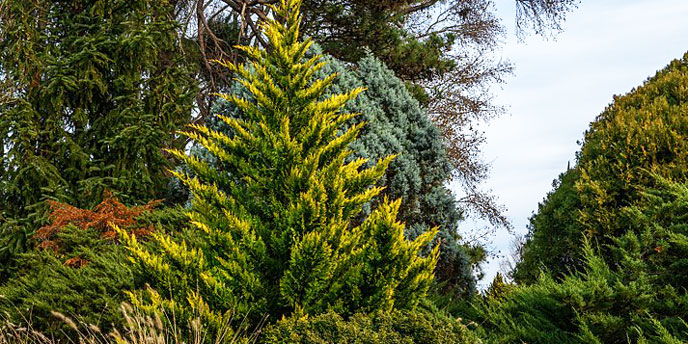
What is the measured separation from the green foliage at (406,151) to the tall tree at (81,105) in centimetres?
331

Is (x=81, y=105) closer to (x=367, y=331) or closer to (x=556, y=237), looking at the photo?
(x=556, y=237)

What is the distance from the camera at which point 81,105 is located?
10703mm

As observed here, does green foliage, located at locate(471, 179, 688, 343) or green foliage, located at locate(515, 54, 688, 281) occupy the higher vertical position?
green foliage, located at locate(515, 54, 688, 281)

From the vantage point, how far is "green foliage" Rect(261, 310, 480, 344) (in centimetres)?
388

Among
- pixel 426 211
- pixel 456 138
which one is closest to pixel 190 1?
pixel 456 138

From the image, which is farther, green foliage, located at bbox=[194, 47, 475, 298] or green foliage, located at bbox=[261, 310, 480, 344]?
green foliage, located at bbox=[194, 47, 475, 298]

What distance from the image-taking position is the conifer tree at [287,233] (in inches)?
183

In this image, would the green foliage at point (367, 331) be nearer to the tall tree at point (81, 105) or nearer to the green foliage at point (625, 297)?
the green foliage at point (625, 297)

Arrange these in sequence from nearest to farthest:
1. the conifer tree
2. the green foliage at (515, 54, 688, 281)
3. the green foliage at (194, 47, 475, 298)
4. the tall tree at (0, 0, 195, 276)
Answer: the conifer tree → the green foliage at (515, 54, 688, 281) → the green foliage at (194, 47, 475, 298) → the tall tree at (0, 0, 195, 276)

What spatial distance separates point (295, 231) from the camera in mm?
4738

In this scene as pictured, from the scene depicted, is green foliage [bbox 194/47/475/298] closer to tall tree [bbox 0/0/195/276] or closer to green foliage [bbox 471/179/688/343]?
green foliage [bbox 471/179/688/343]

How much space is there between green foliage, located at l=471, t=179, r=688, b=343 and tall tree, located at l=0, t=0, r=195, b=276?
667 centimetres

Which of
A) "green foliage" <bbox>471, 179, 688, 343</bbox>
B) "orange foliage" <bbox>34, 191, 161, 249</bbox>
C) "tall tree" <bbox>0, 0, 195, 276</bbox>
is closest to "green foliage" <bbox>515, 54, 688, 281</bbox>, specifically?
"green foliage" <bbox>471, 179, 688, 343</bbox>

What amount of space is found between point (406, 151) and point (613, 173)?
2.18 m
